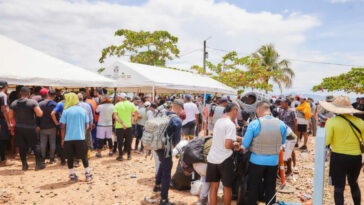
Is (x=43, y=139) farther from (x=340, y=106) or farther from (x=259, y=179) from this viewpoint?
(x=340, y=106)

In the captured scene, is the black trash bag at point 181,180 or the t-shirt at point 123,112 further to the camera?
the t-shirt at point 123,112

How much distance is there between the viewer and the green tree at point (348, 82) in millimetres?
19469

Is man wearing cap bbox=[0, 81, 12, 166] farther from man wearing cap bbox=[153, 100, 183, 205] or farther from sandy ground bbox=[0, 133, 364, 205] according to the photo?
man wearing cap bbox=[153, 100, 183, 205]

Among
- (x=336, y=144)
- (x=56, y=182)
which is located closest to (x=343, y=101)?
(x=336, y=144)

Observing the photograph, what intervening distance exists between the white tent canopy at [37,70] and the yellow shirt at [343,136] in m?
7.08

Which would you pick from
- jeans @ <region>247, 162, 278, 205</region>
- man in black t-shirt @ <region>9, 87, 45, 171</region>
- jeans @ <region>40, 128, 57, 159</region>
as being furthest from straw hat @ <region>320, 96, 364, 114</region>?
jeans @ <region>40, 128, 57, 159</region>

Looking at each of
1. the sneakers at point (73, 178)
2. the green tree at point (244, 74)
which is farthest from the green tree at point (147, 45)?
the sneakers at point (73, 178)

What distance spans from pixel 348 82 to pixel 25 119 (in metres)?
23.6

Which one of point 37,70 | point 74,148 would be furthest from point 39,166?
point 37,70

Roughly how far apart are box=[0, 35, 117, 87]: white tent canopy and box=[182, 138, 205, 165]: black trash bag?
17.2 ft

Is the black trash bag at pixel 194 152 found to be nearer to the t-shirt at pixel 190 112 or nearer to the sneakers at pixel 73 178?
the sneakers at pixel 73 178

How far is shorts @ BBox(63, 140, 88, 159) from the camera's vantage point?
16.4 ft

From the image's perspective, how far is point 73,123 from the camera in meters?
4.97

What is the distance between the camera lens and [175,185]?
475cm
